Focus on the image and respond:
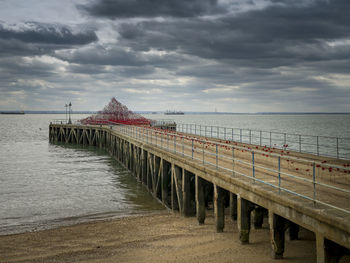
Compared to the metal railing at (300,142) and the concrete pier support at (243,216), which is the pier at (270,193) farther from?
the metal railing at (300,142)

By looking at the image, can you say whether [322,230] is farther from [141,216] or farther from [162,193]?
[162,193]

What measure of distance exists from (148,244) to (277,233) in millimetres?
4500

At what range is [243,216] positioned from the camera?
32.5ft

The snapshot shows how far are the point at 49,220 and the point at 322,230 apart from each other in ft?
40.0

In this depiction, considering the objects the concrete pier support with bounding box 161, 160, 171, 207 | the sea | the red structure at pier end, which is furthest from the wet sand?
the red structure at pier end

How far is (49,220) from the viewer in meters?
15.4

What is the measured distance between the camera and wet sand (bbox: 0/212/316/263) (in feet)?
31.4

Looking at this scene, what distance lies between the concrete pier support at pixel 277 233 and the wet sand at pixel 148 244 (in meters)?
0.23

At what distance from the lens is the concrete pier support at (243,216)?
9834 mm

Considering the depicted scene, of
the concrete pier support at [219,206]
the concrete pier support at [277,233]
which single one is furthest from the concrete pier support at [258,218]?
the concrete pier support at [277,233]

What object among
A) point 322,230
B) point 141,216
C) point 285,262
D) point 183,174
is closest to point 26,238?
point 141,216

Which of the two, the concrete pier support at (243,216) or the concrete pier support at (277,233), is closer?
the concrete pier support at (277,233)

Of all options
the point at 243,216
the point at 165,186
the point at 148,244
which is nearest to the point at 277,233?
the point at 243,216

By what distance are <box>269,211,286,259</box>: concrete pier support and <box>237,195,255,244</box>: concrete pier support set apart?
1.32 metres
